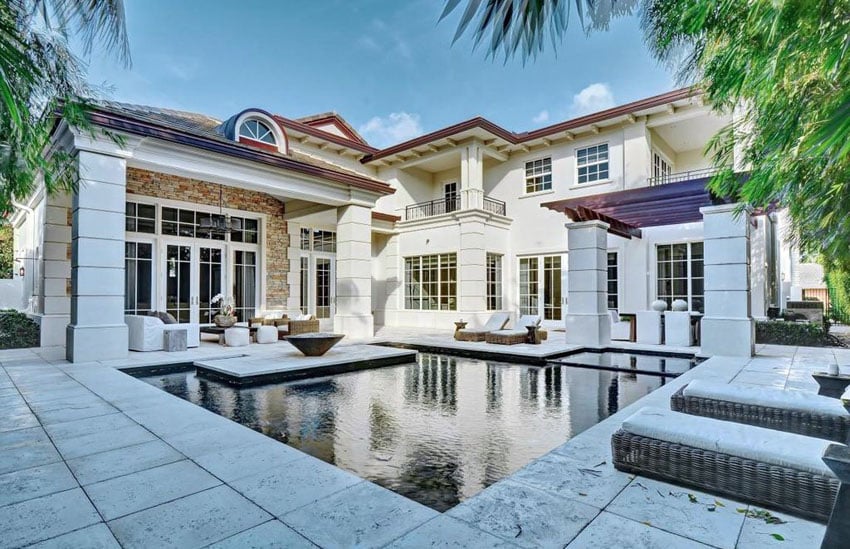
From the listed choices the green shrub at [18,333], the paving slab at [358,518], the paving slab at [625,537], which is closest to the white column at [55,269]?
the green shrub at [18,333]

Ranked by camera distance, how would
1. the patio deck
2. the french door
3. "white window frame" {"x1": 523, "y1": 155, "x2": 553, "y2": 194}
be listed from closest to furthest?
the patio deck → the french door → "white window frame" {"x1": 523, "y1": 155, "x2": 553, "y2": 194}

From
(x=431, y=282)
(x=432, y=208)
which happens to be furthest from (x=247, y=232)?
(x=432, y=208)

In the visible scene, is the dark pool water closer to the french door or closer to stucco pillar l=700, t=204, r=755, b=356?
stucco pillar l=700, t=204, r=755, b=356

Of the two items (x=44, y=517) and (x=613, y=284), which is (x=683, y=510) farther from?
(x=613, y=284)

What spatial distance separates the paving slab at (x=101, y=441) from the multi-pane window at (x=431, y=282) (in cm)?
1209

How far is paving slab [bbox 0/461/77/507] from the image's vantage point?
8.84 ft

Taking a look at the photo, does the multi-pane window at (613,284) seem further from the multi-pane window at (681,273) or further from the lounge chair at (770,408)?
the lounge chair at (770,408)

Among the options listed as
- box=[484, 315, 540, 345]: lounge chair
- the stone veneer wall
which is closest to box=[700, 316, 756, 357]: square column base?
box=[484, 315, 540, 345]: lounge chair

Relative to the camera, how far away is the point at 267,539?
2.19 meters

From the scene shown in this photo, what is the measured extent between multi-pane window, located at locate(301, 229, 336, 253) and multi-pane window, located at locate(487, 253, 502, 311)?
5.19 meters

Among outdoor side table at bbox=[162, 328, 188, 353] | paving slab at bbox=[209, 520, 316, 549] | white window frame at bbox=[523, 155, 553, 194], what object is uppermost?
white window frame at bbox=[523, 155, 553, 194]

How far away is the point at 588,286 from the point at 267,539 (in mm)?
9506

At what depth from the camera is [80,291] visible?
762 centimetres

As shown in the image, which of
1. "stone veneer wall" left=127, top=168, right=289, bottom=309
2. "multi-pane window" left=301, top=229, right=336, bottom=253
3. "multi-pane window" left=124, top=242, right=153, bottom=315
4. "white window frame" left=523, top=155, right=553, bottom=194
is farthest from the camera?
"white window frame" left=523, top=155, right=553, bottom=194
